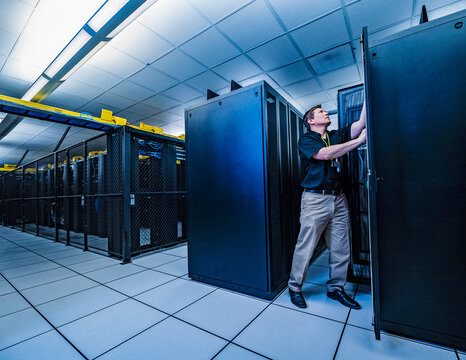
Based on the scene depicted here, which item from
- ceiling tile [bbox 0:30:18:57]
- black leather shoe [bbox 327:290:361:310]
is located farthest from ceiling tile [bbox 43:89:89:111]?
black leather shoe [bbox 327:290:361:310]

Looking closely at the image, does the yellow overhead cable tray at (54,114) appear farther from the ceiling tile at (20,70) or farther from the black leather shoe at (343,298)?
the black leather shoe at (343,298)

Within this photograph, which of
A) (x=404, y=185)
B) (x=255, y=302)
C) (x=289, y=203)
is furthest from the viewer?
(x=289, y=203)

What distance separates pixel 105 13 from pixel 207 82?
2.29 m

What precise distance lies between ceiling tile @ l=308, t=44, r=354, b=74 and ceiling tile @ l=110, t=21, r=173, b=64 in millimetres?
2675

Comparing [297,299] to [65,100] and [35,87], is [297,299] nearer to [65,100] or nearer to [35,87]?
[35,87]

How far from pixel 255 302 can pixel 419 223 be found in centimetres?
112

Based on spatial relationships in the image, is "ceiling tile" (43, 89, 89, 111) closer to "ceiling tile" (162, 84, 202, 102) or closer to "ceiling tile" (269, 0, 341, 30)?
"ceiling tile" (162, 84, 202, 102)

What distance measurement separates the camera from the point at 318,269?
2246mm

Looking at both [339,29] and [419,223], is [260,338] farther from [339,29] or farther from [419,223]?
[339,29]

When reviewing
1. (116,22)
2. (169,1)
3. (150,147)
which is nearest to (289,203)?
(150,147)

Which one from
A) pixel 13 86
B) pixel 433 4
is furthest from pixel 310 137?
pixel 13 86

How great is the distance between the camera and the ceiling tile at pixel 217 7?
2913mm

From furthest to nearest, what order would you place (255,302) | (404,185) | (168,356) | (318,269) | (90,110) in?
(90,110) → (318,269) → (255,302) → (404,185) → (168,356)

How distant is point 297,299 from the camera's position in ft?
5.03
